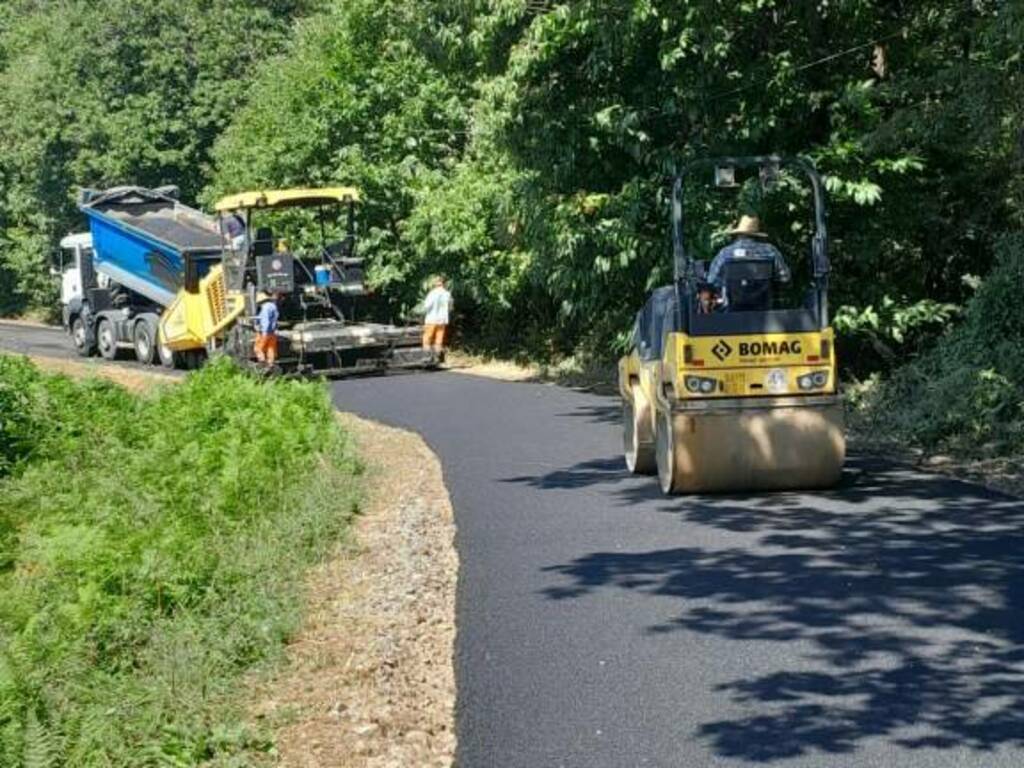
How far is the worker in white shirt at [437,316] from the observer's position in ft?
91.1

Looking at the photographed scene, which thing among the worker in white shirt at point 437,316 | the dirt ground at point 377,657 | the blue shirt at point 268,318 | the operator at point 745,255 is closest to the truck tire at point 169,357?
the worker in white shirt at point 437,316

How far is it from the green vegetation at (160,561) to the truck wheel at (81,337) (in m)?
15.7

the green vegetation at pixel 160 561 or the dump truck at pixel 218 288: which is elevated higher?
the dump truck at pixel 218 288

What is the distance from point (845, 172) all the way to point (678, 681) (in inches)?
476

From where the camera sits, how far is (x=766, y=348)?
1238 centimetres

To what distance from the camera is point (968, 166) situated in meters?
19.6

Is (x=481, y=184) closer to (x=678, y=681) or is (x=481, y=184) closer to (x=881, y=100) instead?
(x=881, y=100)

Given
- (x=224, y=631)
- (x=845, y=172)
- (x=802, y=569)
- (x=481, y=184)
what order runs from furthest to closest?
(x=481, y=184) → (x=845, y=172) → (x=802, y=569) → (x=224, y=631)

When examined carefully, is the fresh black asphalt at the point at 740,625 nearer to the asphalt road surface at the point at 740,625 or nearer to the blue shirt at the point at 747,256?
the asphalt road surface at the point at 740,625

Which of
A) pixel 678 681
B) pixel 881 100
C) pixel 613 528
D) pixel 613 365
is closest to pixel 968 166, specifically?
pixel 881 100

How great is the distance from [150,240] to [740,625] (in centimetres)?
2438

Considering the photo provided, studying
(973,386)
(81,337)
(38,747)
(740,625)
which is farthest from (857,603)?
(81,337)

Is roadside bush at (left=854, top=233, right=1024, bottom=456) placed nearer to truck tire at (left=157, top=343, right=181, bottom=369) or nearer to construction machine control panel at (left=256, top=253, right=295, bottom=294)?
construction machine control panel at (left=256, top=253, right=295, bottom=294)

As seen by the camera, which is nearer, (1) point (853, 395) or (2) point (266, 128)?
(1) point (853, 395)
